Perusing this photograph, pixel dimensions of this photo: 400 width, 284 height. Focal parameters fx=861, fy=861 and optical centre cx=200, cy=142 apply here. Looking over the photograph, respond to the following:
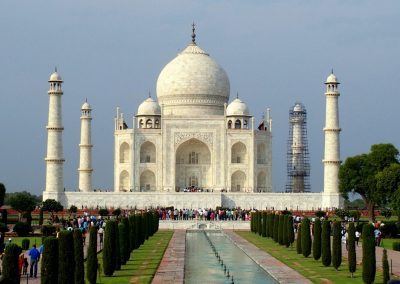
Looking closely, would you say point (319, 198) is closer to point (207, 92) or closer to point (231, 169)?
point (231, 169)

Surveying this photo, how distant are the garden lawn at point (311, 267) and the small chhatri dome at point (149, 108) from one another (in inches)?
894

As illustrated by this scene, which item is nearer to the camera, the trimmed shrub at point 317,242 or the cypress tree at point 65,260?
the cypress tree at point 65,260

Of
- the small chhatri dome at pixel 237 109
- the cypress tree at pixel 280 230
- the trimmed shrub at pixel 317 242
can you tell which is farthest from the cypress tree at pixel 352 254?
the small chhatri dome at pixel 237 109

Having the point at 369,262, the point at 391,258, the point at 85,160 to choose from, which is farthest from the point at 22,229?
the point at 85,160

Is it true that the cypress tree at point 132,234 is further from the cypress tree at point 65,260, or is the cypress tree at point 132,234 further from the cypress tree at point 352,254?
the cypress tree at point 65,260

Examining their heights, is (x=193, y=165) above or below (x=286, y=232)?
above

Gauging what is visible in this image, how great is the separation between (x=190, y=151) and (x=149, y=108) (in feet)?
10.6

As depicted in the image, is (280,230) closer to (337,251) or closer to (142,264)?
(142,264)

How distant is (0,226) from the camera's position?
25719 millimetres

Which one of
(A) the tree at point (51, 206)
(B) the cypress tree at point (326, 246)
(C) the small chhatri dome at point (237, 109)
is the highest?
(C) the small chhatri dome at point (237, 109)

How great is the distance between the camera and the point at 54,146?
140 ft

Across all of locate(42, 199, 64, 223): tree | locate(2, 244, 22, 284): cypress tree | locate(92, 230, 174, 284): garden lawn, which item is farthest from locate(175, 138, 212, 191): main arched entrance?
locate(2, 244, 22, 284): cypress tree

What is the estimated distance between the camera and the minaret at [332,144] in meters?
42.0

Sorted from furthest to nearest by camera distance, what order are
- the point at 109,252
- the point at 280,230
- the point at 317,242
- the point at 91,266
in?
1. the point at 280,230
2. the point at 317,242
3. the point at 109,252
4. the point at 91,266
